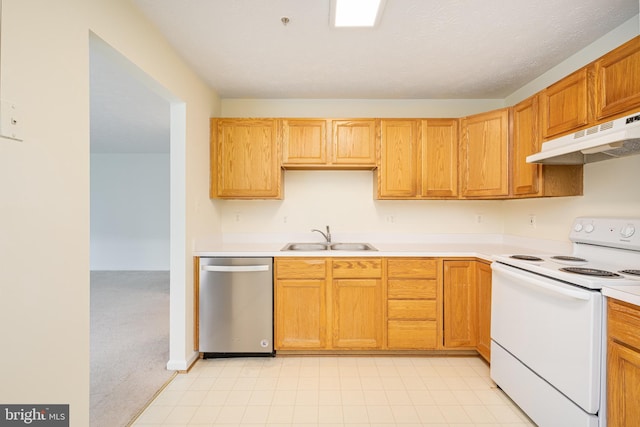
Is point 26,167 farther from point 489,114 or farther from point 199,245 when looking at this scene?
point 489,114

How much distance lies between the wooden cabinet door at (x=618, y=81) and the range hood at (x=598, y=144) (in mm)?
156

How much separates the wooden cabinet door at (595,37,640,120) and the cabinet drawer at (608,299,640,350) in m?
0.97

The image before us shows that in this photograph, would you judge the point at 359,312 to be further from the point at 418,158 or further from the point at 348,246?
the point at 418,158

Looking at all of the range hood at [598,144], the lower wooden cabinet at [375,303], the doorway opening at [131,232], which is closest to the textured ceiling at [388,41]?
the doorway opening at [131,232]

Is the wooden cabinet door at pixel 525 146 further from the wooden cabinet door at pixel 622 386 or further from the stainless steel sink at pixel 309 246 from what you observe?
the stainless steel sink at pixel 309 246

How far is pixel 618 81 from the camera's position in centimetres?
152

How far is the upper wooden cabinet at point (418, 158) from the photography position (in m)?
2.70

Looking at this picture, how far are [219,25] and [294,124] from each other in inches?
40.8

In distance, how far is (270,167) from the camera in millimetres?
2715

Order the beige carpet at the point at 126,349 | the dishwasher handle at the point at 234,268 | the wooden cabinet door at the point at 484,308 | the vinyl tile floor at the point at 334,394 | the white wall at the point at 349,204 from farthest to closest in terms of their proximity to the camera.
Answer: the white wall at the point at 349,204 < the dishwasher handle at the point at 234,268 < the wooden cabinet door at the point at 484,308 < the beige carpet at the point at 126,349 < the vinyl tile floor at the point at 334,394

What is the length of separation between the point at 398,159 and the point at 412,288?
1.17 m

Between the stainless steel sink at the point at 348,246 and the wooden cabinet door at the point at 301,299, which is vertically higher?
the stainless steel sink at the point at 348,246

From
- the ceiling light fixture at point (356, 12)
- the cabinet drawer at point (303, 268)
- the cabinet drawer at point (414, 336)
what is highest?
the ceiling light fixture at point (356, 12)

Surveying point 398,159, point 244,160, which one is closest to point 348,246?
point 398,159
